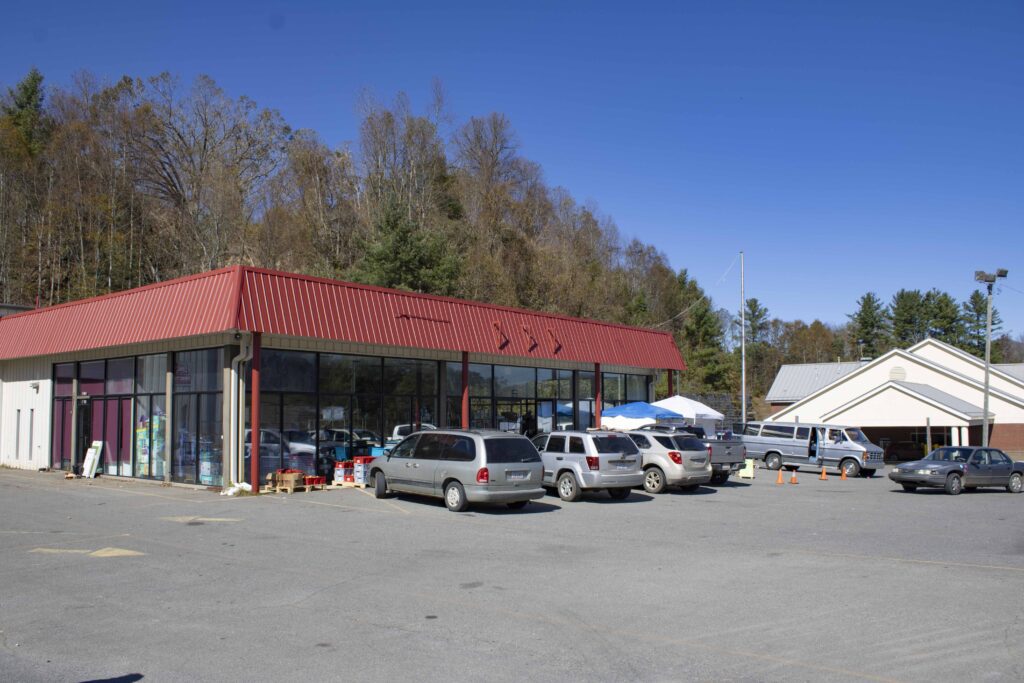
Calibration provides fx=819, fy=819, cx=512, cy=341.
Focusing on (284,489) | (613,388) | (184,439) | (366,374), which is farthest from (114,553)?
(613,388)

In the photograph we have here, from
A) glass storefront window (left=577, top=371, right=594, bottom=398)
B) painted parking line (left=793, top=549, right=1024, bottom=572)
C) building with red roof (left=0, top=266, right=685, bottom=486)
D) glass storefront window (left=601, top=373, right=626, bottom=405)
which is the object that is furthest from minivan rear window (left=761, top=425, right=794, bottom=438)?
painted parking line (left=793, top=549, right=1024, bottom=572)

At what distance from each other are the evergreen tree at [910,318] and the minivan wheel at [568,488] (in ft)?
283

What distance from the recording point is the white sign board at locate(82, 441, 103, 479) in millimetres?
24875

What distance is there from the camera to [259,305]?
773 inches

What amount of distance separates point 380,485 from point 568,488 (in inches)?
174

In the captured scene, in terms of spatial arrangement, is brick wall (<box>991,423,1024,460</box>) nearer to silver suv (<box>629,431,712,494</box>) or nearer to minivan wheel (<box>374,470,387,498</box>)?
silver suv (<box>629,431,712,494</box>)

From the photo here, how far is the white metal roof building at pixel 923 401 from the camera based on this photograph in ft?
137

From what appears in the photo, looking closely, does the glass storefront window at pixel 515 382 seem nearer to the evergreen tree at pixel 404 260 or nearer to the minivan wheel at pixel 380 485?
the minivan wheel at pixel 380 485

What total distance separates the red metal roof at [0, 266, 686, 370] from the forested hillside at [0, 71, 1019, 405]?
14.2m

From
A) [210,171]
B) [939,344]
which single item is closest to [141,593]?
[210,171]

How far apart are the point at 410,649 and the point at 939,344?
54650 millimetres

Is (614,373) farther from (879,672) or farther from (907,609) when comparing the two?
(879,672)

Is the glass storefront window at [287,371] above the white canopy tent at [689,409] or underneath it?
above

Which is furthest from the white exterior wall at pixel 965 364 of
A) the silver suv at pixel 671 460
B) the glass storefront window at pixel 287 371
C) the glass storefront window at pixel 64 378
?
the glass storefront window at pixel 64 378
